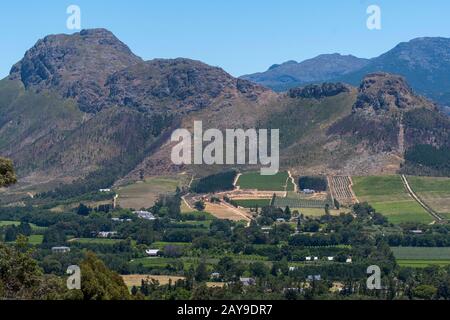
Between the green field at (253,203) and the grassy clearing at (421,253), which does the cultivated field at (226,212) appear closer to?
the green field at (253,203)

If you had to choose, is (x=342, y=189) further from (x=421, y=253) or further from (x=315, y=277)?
(x=315, y=277)

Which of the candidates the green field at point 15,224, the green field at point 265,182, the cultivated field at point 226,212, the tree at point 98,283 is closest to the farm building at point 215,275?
the tree at point 98,283

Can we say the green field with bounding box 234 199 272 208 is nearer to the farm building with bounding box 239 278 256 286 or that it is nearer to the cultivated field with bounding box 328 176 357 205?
the cultivated field with bounding box 328 176 357 205

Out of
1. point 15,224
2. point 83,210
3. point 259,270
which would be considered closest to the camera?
point 259,270

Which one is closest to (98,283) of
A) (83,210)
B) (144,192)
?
(83,210)

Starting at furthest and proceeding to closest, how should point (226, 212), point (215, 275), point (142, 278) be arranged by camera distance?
point (226, 212), point (142, 278), point (215, 275)
